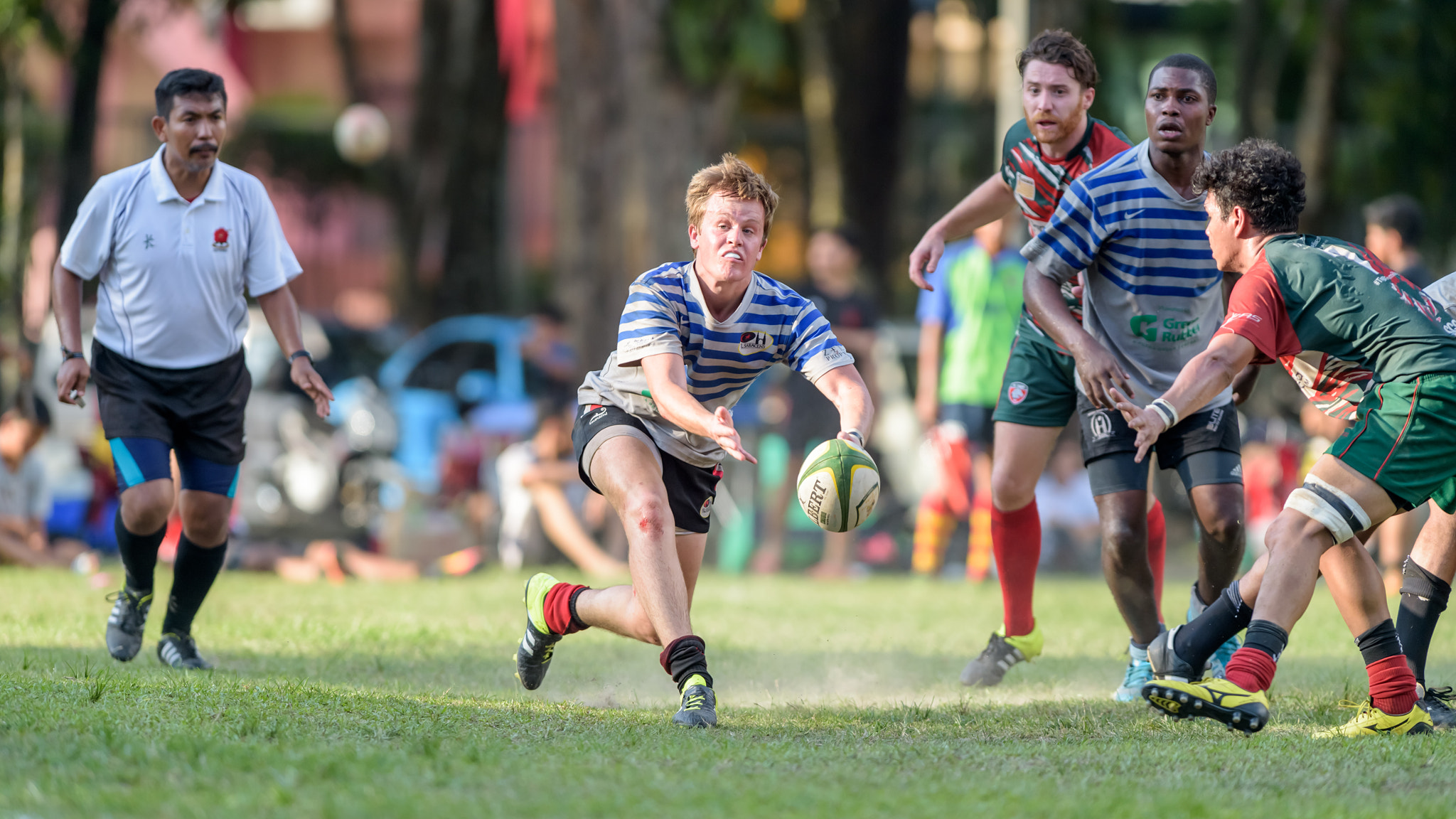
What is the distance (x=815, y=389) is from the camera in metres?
12.4

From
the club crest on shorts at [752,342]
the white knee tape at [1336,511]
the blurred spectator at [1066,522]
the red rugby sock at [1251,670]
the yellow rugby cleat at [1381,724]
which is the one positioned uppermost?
the club crest on shorts at [752,342]

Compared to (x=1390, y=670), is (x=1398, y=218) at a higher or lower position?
higher

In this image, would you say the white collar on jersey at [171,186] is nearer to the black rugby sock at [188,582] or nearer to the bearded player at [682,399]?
the black rugby sock at [188,582]

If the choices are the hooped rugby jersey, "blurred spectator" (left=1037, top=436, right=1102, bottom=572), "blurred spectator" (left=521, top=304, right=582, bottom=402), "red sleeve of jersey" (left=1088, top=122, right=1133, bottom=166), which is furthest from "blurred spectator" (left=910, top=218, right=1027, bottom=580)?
"red sleeve of jersey" (left=1088, top=122, right=1133, bottom=166)

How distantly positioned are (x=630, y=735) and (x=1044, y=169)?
316cm

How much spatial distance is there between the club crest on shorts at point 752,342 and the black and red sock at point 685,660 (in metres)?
1.12

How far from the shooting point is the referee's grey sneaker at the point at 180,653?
6.75m

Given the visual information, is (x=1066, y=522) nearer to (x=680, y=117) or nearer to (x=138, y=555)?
(x=680, y=117)

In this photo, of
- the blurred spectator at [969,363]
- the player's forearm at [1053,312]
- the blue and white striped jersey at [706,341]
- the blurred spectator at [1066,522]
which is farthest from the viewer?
the blurred spectator at [1066,522]

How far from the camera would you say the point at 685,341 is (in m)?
5.88

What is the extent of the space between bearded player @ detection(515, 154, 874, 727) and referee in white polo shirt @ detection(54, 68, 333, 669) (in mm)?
1710

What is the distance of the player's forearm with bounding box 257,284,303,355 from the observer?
23.5 feet

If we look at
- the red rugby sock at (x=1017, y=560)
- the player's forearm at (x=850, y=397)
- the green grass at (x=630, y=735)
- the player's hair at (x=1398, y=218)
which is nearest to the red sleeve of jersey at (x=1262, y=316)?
the player's forearm at (x=850, y=397)

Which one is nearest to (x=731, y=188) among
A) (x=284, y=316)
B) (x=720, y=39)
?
(x=284, y=316)
